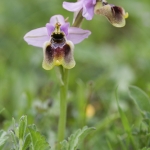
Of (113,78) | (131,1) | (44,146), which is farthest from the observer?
(131,1)

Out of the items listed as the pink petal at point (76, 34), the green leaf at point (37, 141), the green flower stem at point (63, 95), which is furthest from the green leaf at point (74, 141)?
the pink petal at point (76, 34)

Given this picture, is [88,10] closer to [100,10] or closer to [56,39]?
[100,10]

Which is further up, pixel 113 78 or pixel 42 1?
pixel 42 1

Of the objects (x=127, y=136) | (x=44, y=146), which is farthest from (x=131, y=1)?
(x=44, y=146)

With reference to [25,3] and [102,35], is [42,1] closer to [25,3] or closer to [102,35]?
[25,3]

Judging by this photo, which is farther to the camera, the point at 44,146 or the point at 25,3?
the point at 25,3

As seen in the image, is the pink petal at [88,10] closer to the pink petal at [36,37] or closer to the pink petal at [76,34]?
the pink petal at [76,34]

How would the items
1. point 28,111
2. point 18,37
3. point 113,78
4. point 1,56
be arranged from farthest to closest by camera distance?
point 18,37
point 1,56
point 113,78
point 28,111
